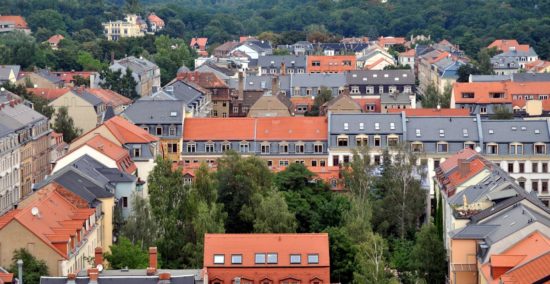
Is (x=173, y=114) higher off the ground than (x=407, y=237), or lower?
higher

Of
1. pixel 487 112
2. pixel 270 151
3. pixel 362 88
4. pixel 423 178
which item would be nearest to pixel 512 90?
pixel 487 112

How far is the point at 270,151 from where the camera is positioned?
299ft

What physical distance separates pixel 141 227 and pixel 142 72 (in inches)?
2857

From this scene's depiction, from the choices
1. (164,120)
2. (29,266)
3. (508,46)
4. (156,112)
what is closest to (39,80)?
(156,112)

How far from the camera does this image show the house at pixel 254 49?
170 m

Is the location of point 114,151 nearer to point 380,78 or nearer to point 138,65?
point 380,78

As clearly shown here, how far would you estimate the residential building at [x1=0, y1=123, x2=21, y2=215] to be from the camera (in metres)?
79.4

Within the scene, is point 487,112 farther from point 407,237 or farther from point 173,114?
point 407,237

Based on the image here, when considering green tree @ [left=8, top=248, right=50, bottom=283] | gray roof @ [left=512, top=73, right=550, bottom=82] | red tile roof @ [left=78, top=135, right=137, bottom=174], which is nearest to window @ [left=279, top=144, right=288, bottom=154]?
red tile roof @ [left=78, top=135, right=137, bottom=174]

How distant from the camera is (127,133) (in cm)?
8238

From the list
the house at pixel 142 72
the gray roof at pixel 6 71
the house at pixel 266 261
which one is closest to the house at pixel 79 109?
the gray roof at pixel 6 71

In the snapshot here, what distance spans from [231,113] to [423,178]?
44.0 metres

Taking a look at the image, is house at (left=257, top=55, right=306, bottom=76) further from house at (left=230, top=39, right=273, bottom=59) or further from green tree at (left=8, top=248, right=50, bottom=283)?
green tree at (left=8, top=248, right=50, bottom=283)

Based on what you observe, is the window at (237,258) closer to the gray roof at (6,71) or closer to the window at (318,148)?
the window at (318,148)
